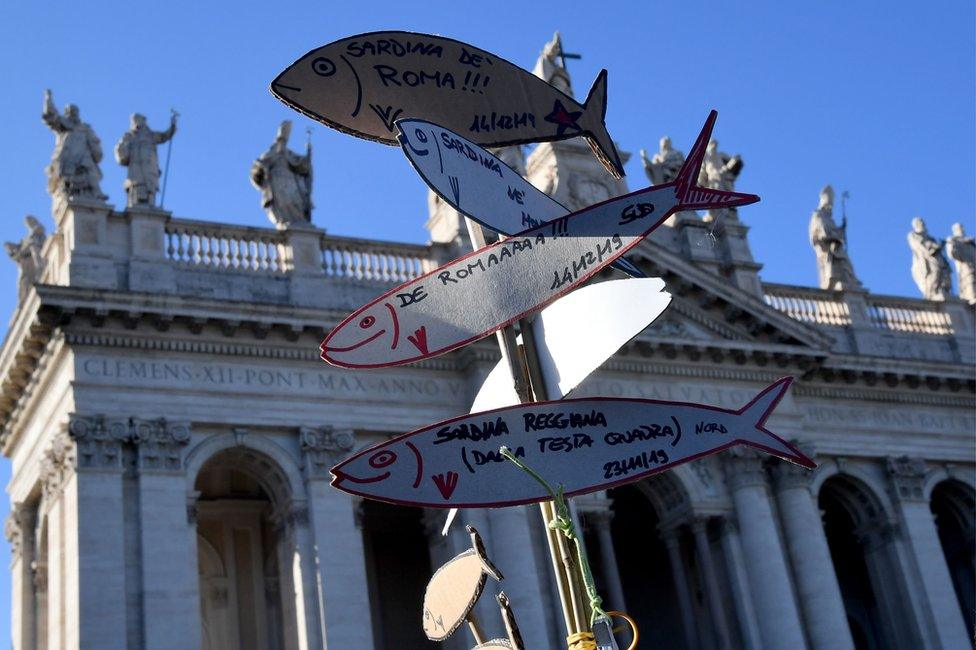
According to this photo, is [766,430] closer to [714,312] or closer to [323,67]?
[323,67]

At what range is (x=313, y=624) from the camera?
22.3 metres

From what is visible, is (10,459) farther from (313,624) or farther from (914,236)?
(914,236)

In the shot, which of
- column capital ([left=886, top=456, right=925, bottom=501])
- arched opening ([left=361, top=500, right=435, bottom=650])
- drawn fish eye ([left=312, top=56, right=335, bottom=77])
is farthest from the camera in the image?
column capital ([left=886, top=456, right=925, bottom=501])

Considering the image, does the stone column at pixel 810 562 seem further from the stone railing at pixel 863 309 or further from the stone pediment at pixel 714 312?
the stone railing at pixel 863 309

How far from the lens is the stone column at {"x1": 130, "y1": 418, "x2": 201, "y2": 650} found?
21.2 m

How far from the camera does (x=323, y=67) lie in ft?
23.9

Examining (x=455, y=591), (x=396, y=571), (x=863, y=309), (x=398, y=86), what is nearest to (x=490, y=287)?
(x=398, y=86)

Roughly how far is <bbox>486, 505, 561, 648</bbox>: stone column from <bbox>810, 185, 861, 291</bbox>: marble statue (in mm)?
10501

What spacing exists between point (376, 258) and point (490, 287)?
19860 mm

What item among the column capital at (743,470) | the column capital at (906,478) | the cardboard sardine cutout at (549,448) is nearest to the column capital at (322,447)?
the column capital at (743,470)

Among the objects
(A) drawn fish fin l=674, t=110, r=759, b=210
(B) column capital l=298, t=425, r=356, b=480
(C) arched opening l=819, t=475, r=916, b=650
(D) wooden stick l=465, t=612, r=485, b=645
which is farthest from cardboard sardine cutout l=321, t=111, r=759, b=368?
(C) arched opening l=819, t=475, r=916, b=650

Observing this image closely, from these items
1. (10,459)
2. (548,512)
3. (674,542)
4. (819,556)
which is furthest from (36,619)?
(548,512)

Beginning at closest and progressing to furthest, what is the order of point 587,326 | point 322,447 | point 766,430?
point 766,430 → point 587,326 → point 322,447

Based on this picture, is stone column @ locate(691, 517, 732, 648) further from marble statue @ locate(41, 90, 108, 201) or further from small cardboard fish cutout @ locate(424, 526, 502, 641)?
small cardboard fish cutout @ locate(424, 526, 502, 641)
